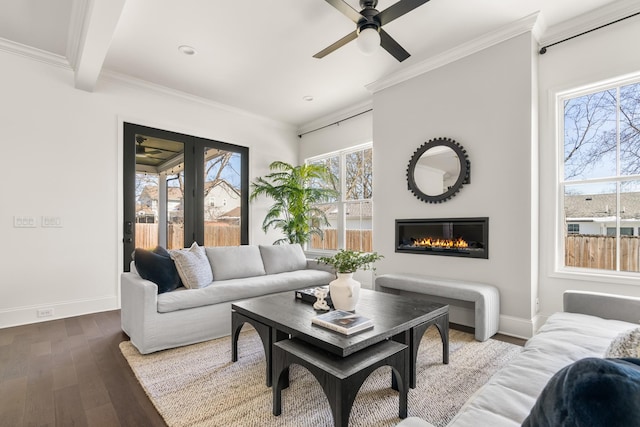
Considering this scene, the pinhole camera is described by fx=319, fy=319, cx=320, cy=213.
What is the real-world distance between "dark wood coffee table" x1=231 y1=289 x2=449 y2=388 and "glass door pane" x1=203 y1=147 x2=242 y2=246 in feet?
9.46

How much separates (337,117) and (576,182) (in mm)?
3478

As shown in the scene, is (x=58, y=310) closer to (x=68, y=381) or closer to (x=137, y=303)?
(x=137, y=303)

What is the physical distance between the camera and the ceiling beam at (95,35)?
7.72ft

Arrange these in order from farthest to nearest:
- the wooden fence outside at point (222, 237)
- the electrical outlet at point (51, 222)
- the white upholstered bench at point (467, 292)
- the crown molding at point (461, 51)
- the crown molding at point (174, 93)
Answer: the wooden fence outside at point (222, 237)
the crown molding at point (174, 93)
the electrical outlet at point (51, 222)
the crown molding at point (461, 51)
the white upholstered bench at point (467, 292)

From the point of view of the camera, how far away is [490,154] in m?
3.28

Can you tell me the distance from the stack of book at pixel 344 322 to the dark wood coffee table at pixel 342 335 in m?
0.02

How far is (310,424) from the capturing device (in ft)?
5.50

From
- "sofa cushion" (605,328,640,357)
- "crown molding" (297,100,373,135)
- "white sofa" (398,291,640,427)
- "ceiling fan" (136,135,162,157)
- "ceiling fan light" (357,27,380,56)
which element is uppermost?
"crown molding" (297,100,373,135)

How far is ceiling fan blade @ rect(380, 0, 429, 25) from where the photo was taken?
2230mm

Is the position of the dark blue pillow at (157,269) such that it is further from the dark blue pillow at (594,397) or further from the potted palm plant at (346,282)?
the dark blue pillow at (594,397)

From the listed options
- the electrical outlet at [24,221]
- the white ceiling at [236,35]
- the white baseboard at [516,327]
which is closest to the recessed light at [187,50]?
the white ceiling at [236,35]

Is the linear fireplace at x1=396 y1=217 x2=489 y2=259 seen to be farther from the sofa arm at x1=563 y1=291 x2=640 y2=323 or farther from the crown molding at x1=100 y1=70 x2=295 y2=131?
the crown molding at x1=100 y1=70 x2=295 y2=131

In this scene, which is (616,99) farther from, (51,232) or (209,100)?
(51,232)

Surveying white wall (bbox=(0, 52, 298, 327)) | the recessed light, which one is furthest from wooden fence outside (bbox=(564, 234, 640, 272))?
white wall (bbox=(0, 52, 298, 327))
